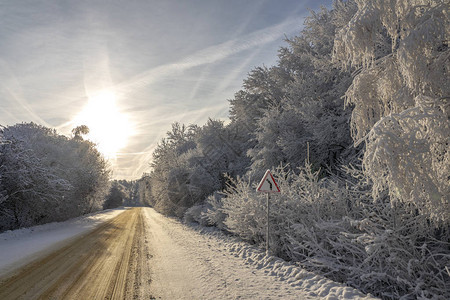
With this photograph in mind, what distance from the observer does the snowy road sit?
4.96 m

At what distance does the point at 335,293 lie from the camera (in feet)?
16.1

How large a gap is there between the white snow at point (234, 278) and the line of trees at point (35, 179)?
11360 mm

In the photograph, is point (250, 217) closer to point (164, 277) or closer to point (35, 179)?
point (164, 277)

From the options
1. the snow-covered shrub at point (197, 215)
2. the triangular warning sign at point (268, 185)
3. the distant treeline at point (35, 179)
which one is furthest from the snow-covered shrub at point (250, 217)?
the distant treeline at point (35, 179)

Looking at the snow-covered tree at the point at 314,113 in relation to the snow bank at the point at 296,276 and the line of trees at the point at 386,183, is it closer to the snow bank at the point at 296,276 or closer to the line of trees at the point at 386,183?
the line of trees at the point at 386,183

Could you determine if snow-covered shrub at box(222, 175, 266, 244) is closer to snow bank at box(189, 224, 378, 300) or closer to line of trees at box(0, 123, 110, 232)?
snow bank at box(189, 224, 378, 300)

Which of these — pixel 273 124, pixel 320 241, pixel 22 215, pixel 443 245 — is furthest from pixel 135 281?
pixel 22 215

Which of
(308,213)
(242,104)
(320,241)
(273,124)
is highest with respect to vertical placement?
(242,104)

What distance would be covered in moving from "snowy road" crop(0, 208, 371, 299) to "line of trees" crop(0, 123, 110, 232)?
8.61 metres

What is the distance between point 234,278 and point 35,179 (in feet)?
52.0

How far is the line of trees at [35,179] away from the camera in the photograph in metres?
14.5

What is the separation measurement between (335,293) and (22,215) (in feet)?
66.8

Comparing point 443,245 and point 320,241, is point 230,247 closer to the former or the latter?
point 320,241

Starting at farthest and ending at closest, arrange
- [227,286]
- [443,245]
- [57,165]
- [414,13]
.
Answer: [57,165], [443,245], [227,286], [414,13]
